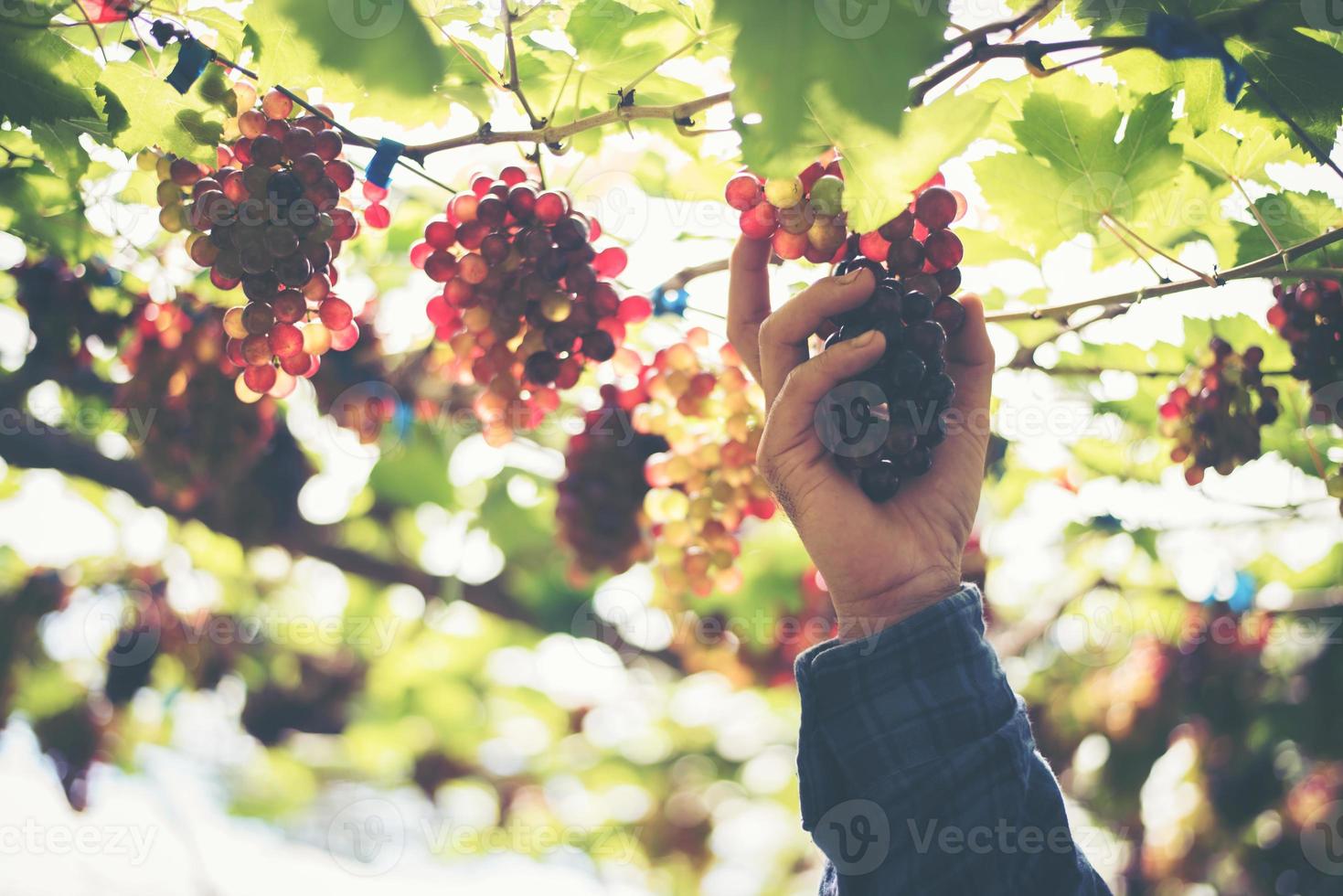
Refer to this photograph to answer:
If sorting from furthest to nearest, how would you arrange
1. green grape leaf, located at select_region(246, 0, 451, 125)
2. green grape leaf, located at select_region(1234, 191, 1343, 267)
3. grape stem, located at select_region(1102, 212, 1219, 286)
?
green grape leaf, located at select_region(1234, 191, 1343, 267) < grape stem, located at select_region(1102, 212, 1219, 286) < green grape leaf, located at select_region(246, 0, 451, 125)

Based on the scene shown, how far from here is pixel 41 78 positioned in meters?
1.30

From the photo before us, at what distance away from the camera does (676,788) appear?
4.47 metres

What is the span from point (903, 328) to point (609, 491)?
3.62ft

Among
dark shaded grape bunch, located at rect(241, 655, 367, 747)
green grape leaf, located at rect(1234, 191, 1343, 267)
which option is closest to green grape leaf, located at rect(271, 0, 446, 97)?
green grape leaf, located at rect(1234, 191, 1343, 267)

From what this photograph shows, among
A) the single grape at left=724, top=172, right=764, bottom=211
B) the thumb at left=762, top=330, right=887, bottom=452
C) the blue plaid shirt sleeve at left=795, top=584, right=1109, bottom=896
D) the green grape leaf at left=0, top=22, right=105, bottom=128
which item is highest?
the green grape leaf at left=0, top=22, right=105, bottom=128

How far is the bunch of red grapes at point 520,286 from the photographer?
1.39m

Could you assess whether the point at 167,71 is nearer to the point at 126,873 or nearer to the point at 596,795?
the point at 596,795

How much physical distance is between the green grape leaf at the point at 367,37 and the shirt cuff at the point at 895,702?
39.0 inches

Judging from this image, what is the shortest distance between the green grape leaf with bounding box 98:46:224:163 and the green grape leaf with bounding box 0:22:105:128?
0.04 metres

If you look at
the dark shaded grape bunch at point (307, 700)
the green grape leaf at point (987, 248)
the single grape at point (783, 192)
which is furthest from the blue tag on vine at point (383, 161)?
the dark shaded grape bunch at point (307, 700)

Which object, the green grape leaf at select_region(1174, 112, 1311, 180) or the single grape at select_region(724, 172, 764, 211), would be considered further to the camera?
the green grape leaf at select_region(1174, 112, 1311, 180)

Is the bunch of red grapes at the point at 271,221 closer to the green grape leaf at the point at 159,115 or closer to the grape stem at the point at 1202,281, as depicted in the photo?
the green grape leaf at the point at 159,115

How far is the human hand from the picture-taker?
1.11 meters

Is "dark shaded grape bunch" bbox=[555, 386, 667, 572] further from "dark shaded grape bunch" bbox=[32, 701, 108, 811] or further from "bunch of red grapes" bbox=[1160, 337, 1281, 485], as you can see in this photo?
"dark shaded grape bunch" bbox=[32, 701, 108, 811]
